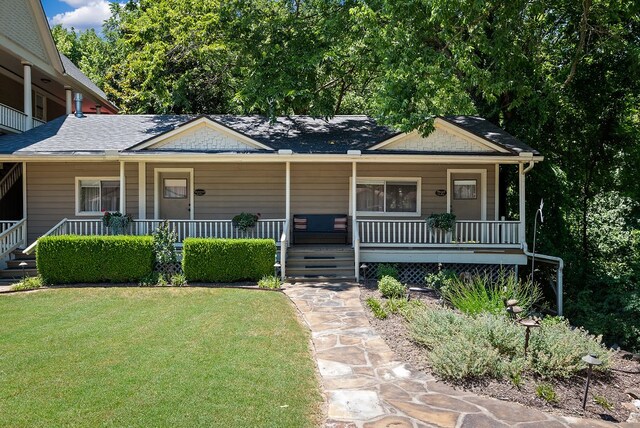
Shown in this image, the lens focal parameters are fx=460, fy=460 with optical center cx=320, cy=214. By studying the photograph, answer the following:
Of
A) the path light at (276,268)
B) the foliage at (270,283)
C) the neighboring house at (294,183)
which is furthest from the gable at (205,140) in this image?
the foliage at (270,283)

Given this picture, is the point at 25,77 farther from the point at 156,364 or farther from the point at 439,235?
the point at 439,235

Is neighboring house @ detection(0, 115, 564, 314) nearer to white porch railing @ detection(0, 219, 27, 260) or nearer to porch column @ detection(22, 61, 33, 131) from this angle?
white porch railing @ detection(0, 219, 27, 260)

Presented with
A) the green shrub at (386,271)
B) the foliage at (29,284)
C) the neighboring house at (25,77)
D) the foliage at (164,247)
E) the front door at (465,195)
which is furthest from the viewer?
the neighboring house at (25,77)

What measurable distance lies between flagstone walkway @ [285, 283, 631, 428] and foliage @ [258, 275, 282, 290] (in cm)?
309

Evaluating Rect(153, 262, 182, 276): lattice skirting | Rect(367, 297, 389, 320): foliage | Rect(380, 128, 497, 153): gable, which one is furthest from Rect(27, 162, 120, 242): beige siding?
Rect(367, 297, 389, 320): foliage

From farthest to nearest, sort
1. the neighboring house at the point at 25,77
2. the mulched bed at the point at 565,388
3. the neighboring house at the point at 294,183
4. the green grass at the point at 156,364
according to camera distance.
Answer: the neighboring house at the point at 25,77 < the neighboring house at the point at 294,183 < the mulched bed at the point at 565,388 < the green grass at the point at 156,364

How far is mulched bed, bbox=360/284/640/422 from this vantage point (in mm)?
4945

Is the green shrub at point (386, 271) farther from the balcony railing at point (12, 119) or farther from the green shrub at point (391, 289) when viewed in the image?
the balcony railing at point (12, 119)

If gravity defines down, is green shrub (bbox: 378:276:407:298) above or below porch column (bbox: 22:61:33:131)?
below

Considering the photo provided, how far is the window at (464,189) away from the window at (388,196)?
3.78 ft

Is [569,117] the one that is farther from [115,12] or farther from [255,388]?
[115,12]

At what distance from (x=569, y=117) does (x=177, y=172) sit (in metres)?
12.6

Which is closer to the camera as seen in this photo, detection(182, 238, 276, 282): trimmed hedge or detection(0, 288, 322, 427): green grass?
detection(0, 288, 322, 427): green grass

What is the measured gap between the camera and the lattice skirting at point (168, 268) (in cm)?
1143
